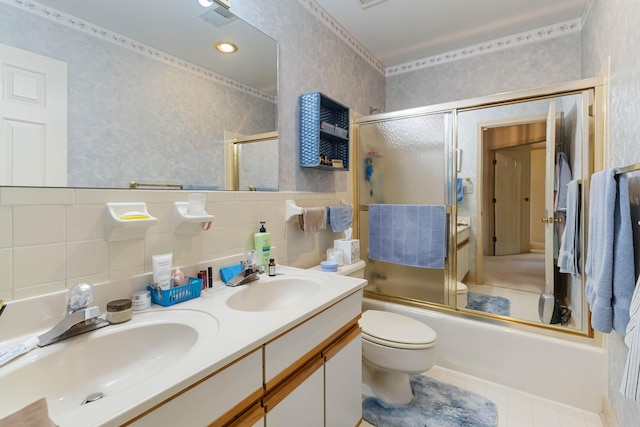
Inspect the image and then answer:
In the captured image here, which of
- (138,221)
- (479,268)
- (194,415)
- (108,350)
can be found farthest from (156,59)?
(479,268)

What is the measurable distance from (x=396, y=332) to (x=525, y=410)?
81cm

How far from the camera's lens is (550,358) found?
165cm

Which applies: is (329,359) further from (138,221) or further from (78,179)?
(78,179)

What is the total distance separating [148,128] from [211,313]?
72 cm

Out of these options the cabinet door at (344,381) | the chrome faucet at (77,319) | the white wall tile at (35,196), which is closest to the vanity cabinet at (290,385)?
the cabinet door at (344,381)

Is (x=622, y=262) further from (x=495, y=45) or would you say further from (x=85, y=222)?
(x=495, y=45)

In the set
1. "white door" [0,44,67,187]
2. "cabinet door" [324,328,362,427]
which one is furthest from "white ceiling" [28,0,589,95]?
"cabinet door" [324,328,362,427]

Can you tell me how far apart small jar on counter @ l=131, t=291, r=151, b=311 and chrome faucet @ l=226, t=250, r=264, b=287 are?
0.31 meters

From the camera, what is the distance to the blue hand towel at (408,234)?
2.04 meters

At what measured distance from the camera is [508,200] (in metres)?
2.21

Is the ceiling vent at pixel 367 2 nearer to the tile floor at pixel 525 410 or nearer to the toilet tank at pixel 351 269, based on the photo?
the toilet tank at pixel 351 269

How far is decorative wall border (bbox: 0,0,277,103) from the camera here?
849 mm

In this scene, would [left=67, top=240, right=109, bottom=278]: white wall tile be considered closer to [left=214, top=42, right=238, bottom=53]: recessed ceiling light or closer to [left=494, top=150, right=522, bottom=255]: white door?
[left=214, top=42, right=238, bottom=53]: recessed ceiling light

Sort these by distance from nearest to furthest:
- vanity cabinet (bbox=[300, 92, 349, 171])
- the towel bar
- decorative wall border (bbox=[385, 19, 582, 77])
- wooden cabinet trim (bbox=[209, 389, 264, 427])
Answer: wooden cabinet trim (bbox=[209, 389, 264, 427]) < the towel bar < vanity cabinet (bbox=[300, 92, 349, 171]) < decorative wall border (bbox=[385, 19, 582, 77])
